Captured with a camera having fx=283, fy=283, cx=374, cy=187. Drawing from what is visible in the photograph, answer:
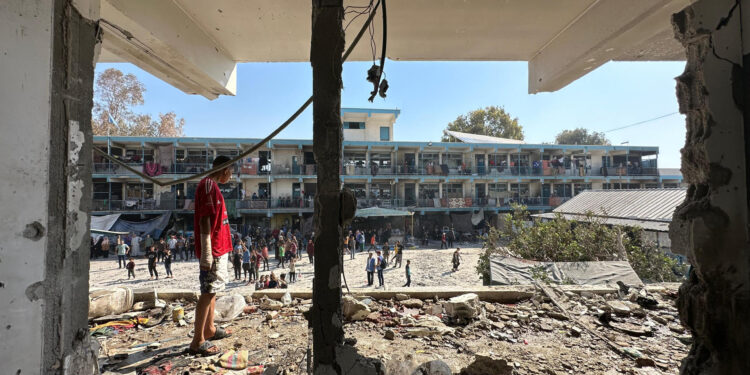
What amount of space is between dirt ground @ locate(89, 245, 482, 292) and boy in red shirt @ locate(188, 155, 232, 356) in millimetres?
7188

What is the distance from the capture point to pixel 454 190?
24688 millimetres

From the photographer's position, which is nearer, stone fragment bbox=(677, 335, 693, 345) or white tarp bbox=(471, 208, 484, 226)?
stone fragment bbox=(677, 335, 693, 345)

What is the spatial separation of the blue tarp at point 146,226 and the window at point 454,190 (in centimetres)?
2092

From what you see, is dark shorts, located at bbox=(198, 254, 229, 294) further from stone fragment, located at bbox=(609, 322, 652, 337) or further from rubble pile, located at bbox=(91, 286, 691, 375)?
stone fragment, located at bbox=(609, 322, 652, 337)

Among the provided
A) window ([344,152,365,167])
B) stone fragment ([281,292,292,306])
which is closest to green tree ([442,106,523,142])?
window ([344,152,365,167])

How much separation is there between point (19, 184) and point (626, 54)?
507 cm

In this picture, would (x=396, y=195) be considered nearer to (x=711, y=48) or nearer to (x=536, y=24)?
(x=536, y=24)

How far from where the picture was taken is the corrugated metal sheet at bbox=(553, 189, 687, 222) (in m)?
11.1

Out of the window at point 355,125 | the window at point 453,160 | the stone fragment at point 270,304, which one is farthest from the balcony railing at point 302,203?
the stone fragment at point 270,304

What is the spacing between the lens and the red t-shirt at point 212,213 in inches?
95.0

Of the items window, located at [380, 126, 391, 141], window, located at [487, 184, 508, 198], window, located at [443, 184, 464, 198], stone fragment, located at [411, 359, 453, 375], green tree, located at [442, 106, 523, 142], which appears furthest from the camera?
green tree, located at [442, 106, 523, 142]

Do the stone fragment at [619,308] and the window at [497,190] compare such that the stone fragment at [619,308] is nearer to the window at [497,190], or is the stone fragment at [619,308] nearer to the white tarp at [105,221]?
the window at [497,190]

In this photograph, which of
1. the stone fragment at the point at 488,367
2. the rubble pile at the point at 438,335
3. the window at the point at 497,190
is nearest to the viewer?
the stone fragment at the point at 488,367

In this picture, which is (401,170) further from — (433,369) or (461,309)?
(433,369)
